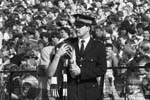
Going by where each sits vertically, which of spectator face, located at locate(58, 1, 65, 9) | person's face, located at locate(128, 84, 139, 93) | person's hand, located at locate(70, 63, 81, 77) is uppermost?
spectator face, located at locate(58, 1, 65, 9)

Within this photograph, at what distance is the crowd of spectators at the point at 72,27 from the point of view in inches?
255

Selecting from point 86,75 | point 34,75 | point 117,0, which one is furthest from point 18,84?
point 117,0

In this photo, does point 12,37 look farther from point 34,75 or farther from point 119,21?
point 34,75

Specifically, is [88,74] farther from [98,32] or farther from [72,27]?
[98,32]

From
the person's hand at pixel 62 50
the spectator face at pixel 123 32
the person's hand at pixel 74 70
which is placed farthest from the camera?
the spectator face at pixel 123 32

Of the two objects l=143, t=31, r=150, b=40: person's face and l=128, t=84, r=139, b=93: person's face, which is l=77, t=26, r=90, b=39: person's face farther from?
l=143, t=31, r=150, b=40: person's face

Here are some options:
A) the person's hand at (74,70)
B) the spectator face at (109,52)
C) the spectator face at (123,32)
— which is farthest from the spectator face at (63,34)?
the person's hand at (74,70)

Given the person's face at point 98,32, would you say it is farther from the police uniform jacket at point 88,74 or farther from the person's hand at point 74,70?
the person's hand at point 74,70

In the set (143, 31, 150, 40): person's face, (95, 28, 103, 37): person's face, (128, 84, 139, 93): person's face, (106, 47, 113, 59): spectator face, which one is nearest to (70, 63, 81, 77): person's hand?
(128, 84, 139, 93): person's face

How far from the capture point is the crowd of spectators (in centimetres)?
649

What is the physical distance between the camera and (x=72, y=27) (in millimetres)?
5871

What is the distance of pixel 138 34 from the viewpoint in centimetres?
764

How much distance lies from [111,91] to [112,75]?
0.25 metres

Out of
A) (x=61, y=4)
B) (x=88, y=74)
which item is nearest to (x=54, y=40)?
(x=61, y=4)
